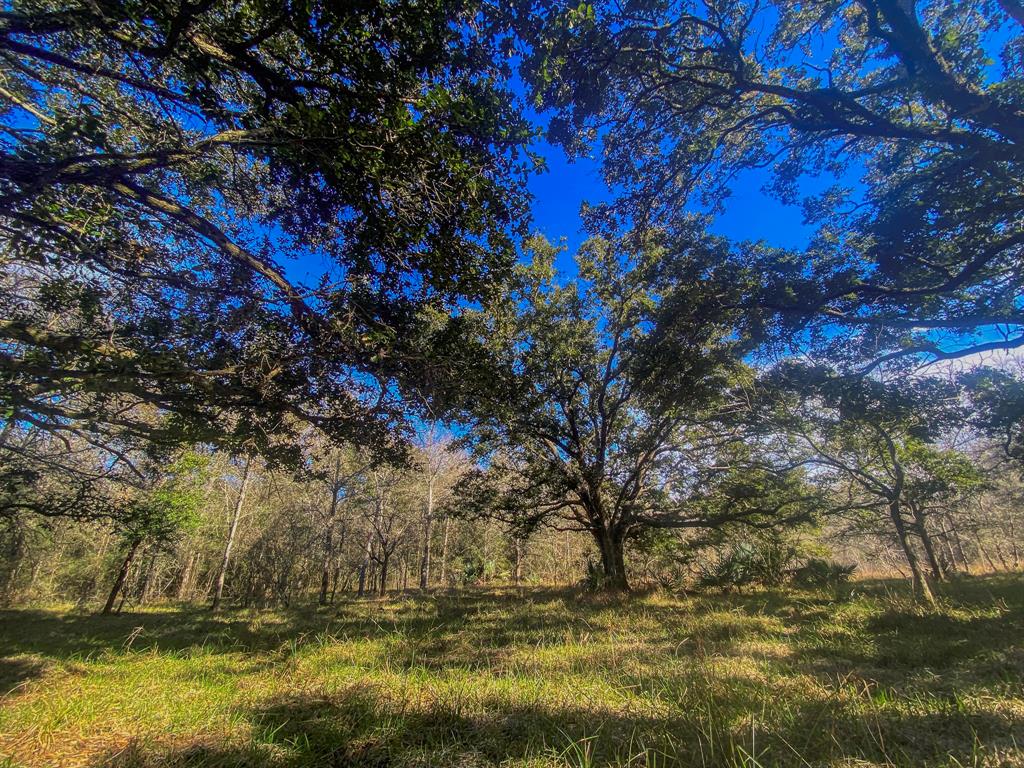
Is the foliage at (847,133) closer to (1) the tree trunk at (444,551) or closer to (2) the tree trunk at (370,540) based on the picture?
(2) the tree trunk at (370,540)

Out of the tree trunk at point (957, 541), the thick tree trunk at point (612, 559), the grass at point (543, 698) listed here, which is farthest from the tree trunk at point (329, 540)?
the tree trunk at point (957, 541)

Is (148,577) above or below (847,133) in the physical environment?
below

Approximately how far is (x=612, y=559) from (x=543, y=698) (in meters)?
10.9

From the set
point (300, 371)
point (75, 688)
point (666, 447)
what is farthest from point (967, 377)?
point (75, 688)

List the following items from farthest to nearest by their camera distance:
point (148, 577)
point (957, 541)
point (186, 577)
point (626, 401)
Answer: point (957, 541) < point (186, 577) < point (148, 577) < point (626, 401)

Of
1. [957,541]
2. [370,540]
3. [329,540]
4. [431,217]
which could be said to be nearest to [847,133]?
[431,217]

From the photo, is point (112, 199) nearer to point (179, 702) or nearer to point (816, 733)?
point (179, 702)

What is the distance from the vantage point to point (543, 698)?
3.53 meters

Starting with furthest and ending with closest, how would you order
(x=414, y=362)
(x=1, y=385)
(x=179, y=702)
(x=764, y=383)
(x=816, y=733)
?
(x=764, y=383) < (x=414, y=362) < (x=1, y=385) < (x=179, y=702) < (x=816, y=733)

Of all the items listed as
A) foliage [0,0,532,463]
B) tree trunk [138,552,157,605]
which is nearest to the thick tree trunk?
foliage [0,0,532,463]

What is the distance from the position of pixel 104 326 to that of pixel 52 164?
2031mm

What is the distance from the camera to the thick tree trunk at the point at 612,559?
13.0 m

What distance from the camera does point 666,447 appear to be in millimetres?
12953

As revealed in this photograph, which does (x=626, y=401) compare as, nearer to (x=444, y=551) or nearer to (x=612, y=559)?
(x=612, y=559)
